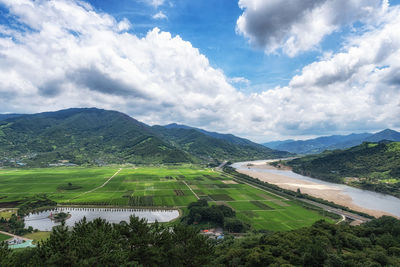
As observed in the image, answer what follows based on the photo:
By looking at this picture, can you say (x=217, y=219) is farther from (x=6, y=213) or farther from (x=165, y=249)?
(x=6, y=213)

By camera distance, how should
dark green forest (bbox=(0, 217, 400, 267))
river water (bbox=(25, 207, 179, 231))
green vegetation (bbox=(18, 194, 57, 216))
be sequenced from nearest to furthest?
1. dark green forest (bbox=(0, 217, 400, 267))
2. river water (bbox=(25, 207, 179, 231))
3. green vegetation (bbox=(18, 194, 57, 216))

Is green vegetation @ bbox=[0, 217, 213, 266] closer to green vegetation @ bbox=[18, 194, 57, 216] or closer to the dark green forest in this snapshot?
the dark green forest

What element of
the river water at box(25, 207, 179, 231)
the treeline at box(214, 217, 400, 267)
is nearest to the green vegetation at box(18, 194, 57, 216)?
the river water at box(25, 207, 179, 231)

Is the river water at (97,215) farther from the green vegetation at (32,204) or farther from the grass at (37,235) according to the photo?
the grass at (37,235)

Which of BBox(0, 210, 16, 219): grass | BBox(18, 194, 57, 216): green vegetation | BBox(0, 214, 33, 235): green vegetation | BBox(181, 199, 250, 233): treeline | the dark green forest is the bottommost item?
BBox(181, 199, 250, 233): treeline

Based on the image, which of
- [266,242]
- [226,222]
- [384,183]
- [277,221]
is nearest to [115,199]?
[226,222]

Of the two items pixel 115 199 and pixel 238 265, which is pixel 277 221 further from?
pixel 115 199

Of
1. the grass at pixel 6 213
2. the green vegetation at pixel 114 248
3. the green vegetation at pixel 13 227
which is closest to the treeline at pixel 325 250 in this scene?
the green vegetation at pixel 114 248
